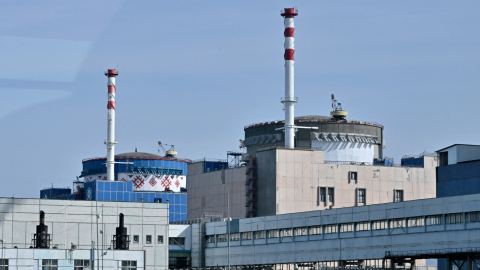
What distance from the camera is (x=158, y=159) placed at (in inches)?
6127

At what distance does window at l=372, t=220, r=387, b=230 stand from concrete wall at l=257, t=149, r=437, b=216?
25.3 metres

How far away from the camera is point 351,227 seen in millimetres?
75375

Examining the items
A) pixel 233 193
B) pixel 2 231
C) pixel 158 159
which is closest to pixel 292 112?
pixel 233 193

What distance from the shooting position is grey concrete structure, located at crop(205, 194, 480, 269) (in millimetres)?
64688

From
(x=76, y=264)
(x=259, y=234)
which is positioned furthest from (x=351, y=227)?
(x=76, y=264)

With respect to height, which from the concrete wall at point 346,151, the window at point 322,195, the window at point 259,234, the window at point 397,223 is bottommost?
the window at point 259,234

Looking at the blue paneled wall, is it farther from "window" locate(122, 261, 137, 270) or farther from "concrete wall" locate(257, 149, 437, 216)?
Result: "window" locate(122, 261, 137, 270)

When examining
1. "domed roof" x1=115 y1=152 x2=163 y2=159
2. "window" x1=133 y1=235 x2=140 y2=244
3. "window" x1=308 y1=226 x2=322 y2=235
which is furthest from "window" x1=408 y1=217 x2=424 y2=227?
"domed roof" x1=115 y1=152 x2=163 y2=159

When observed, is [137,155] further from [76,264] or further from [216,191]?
[76,264]

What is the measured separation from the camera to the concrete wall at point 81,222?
250ft

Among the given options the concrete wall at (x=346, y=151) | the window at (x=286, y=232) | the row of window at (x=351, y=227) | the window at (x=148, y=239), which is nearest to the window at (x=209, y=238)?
the row of window at (x=351, y=227)

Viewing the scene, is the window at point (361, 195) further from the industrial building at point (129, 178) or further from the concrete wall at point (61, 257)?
Result: the industrial building at point (129, 178)

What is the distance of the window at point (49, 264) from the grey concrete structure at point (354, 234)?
2432 centimetres

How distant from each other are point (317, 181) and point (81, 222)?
32.6 metres
